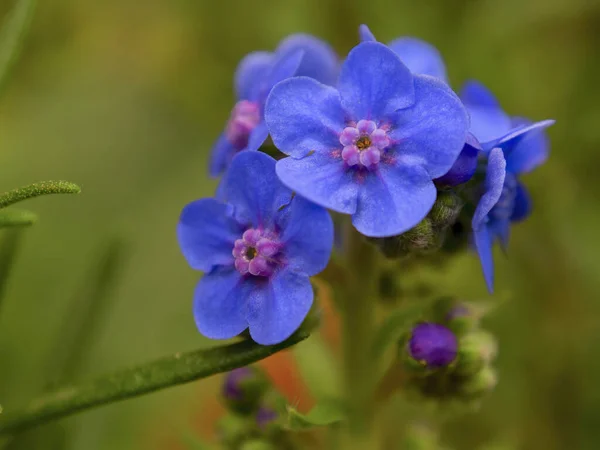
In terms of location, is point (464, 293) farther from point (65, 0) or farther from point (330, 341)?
point (65, 0)

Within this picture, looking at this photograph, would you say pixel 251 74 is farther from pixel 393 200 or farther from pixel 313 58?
pixel 393 200

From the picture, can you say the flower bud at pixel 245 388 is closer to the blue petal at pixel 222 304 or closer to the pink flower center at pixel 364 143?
the blue petal at pixel 222 304

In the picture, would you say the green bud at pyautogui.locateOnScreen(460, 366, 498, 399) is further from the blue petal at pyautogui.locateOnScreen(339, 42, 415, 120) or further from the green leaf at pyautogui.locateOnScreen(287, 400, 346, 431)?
the blue petal at pyautogui.locateOnScreen(339, 42, 415, 120)

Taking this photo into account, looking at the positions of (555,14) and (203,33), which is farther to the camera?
(203,33)

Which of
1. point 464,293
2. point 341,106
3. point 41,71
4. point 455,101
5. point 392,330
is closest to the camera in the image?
point 455,101

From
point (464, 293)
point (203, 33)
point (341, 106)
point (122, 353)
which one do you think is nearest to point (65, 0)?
point (203, 33)

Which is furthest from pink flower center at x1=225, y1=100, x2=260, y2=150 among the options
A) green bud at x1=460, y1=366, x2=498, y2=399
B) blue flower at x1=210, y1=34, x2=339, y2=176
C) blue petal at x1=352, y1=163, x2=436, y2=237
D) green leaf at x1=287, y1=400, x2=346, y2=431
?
green bud at x1=460, y1=366, x2=498, y2=399

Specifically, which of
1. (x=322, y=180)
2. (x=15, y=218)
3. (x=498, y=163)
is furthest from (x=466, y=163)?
(x=15, y=218)
